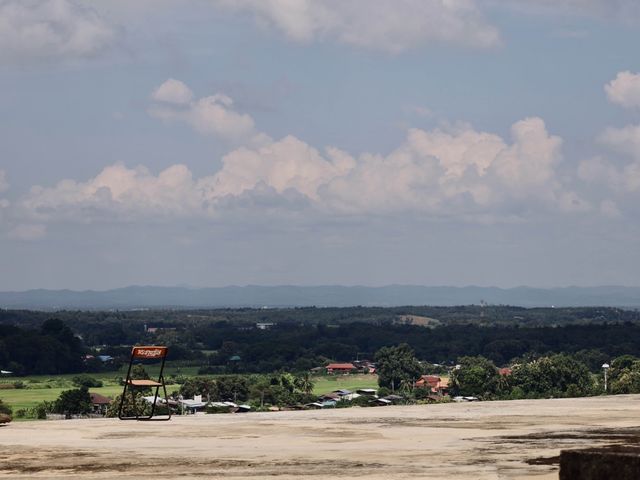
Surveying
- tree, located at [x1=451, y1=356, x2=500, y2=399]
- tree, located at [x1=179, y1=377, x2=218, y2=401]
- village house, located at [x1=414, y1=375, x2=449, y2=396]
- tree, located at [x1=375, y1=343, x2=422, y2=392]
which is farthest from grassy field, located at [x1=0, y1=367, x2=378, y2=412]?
tree, located at [x1=451, y1=356, x2=500, y2=399]

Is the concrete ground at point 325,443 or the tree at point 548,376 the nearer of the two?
the concrete ground at point 325,443

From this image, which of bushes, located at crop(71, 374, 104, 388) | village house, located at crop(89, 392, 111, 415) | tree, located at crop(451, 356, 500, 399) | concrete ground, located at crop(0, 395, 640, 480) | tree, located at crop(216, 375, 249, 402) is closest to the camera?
concrete ground, located at crop(0, 395, 640, 480)

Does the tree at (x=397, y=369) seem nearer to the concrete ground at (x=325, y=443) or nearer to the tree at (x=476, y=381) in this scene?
the tree at (x=476, y=381)

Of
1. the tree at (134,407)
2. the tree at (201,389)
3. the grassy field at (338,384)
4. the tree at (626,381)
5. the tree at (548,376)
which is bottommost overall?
the grassy field at (338,384)

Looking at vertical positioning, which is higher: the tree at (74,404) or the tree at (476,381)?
the tree at (476,381)

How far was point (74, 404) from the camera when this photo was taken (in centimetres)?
11431

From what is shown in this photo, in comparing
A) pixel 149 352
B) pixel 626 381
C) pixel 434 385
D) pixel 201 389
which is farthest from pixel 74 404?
pixel 149 352

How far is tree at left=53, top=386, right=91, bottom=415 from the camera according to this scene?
4414 inches

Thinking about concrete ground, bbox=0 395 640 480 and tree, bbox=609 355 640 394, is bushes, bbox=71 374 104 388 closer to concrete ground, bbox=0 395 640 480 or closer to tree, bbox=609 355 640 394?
tree, bbox=609 355 640 394

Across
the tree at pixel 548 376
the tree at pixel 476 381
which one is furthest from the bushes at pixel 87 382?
the tree at pixel 548 376

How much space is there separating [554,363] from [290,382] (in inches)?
1381

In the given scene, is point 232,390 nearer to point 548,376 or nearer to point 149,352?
point 548,376

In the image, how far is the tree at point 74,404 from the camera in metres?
112

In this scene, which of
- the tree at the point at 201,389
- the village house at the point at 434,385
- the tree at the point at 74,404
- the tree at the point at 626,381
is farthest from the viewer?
the village house at the point at 434,385
